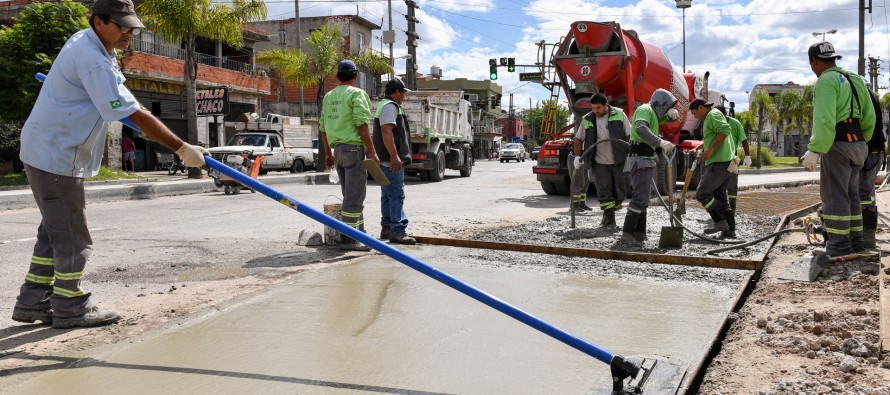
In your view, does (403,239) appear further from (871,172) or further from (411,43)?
(411,43)

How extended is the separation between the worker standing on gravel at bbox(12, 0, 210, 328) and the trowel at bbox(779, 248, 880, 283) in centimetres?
398

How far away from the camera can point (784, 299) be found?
446cm

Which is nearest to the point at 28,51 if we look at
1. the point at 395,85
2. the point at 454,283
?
the point at 395,85

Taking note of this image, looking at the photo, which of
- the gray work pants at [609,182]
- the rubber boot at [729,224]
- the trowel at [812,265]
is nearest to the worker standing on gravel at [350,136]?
the gray work pants at [609,182]

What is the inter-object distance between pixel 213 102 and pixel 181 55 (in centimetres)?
668

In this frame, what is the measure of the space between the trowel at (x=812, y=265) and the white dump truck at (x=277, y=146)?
1589 centimetres

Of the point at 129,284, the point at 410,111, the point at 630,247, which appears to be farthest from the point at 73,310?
the point at 410,111

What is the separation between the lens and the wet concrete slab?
117 inches

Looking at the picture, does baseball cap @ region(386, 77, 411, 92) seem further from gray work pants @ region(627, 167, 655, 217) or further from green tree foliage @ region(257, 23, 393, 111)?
green tree foliage @ region(257, 23, 393, 111)

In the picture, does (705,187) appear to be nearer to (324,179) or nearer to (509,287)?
(509,287)

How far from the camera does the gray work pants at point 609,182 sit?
27.1 feet

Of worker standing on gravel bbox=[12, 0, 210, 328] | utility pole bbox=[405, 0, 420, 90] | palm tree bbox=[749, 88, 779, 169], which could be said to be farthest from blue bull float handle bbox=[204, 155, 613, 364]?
palm tree bbox=[749, 88, 779, 169]

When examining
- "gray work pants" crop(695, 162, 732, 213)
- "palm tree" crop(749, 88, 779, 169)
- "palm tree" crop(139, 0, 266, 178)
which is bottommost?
"gray work pants" crop(695, 162, 732, 213)

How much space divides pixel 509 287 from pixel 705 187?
359cm
